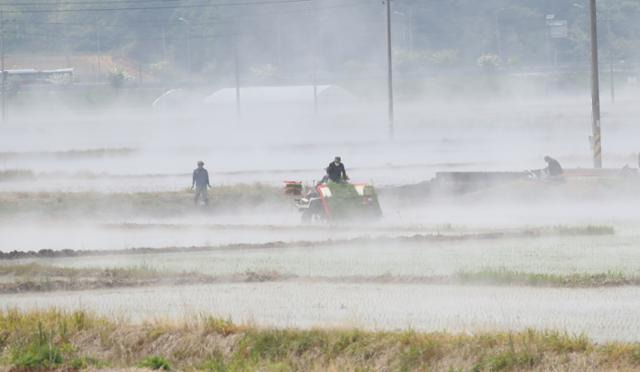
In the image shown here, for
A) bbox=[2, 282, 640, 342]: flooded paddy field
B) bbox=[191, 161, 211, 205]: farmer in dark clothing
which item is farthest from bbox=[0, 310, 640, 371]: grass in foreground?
bbox=[191, 161, 211, 205]: farmer in dark clothing

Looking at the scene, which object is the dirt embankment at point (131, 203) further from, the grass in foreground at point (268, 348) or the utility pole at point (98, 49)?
the utility pole at point (98, 49)

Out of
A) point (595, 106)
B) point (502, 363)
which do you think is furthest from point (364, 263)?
point (595, 106)

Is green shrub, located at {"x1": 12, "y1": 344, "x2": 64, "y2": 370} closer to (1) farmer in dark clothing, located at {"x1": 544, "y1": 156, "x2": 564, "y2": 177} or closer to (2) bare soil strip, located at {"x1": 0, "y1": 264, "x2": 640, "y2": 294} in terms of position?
(2) bare soil strip, located at {"x1": 0, "y1": 264, "x2": 640, "y2": 294}

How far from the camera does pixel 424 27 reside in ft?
584

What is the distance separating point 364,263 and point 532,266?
3.26m

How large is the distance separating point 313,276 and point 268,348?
737 cm

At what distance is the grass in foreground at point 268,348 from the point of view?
1495 centimetres

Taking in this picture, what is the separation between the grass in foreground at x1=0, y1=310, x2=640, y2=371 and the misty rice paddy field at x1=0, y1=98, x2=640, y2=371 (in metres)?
0.03

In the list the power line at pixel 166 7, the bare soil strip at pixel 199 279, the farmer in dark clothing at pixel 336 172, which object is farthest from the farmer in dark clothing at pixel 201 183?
the power line at pixel 166 7

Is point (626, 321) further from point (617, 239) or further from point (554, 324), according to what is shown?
point (617, 239)

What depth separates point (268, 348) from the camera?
1644 centimetres

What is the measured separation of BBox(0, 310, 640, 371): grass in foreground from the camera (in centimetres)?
1495

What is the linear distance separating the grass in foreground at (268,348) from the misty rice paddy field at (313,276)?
0.03 meters

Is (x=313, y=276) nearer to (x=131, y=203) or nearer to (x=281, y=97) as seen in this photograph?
(x=131, y=203)
